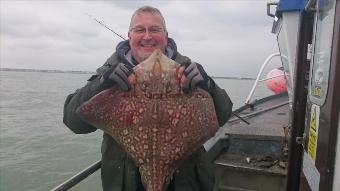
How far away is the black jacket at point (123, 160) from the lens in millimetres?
2580

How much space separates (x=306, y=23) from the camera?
291 centimetres

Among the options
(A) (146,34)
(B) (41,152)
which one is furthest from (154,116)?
(B) (41,152)

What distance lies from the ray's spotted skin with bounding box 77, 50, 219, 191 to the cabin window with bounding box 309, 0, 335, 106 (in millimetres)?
683

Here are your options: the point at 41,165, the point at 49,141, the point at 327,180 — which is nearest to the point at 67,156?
the point at 41,165

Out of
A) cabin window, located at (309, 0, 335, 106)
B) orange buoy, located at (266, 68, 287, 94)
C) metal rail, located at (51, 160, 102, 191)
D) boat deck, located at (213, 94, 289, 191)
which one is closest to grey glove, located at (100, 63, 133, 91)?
metal rail, located at (51, 160, 102, 191)

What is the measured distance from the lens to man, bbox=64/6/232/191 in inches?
102

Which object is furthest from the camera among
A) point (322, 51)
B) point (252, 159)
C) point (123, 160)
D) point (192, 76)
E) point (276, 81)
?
point (276, 81)

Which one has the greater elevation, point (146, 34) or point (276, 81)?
point (146, 34)

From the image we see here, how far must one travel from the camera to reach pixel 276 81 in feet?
35.8

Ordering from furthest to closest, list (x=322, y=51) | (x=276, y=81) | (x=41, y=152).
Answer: (x=41, y=152) → (x=276, y=81) → (x=322, y=51)

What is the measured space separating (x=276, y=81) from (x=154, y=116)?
30.3ft

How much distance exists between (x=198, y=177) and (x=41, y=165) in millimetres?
13634

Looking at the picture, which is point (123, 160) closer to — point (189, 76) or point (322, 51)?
point (189, 76)

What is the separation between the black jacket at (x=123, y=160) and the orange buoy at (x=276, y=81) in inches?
312
